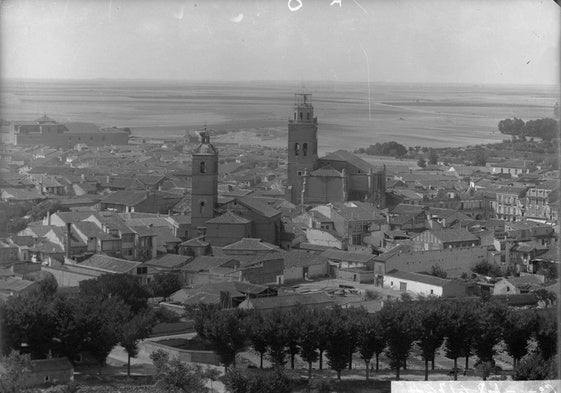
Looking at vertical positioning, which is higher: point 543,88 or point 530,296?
point 543,88

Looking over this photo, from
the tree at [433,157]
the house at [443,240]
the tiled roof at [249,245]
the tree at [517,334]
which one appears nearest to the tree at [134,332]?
the tiled roof at [249,245]

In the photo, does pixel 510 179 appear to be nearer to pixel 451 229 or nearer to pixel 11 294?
pixel 451 229

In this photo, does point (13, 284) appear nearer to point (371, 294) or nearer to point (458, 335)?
→ point (371, 294)

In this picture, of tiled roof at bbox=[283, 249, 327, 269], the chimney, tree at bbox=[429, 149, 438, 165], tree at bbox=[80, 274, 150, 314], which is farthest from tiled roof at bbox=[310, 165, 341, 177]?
tree at bbox=[80, 274, 150, 314]

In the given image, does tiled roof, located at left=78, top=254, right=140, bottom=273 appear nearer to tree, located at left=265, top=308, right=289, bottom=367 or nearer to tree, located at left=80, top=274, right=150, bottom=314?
tree, located at left=80, top=274, right=150, bottom=314

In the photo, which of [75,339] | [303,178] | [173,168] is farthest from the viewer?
[303,178]

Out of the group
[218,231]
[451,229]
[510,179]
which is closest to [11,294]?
[218,231]
